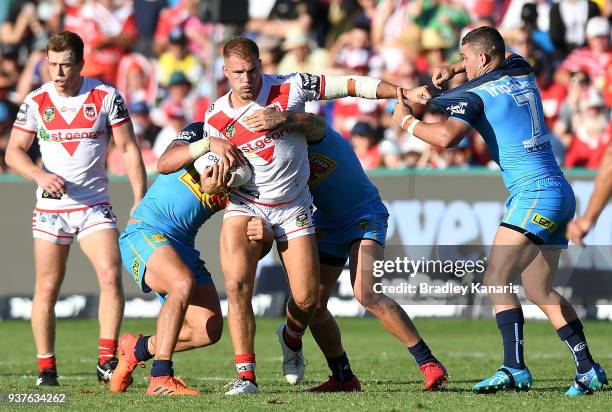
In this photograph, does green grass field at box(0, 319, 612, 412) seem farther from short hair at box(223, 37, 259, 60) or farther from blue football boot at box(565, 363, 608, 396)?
short hair at box(223, 37, 259, 60)

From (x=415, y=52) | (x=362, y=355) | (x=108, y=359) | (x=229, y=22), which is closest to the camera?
(x=108, y=359)

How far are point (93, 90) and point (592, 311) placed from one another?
752 centimetres

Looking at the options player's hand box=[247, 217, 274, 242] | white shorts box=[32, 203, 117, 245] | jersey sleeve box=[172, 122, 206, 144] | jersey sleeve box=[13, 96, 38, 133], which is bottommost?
white shorts box=[32, 203, 117, 245]

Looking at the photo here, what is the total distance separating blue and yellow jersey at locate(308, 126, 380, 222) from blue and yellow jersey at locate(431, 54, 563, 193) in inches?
40.2

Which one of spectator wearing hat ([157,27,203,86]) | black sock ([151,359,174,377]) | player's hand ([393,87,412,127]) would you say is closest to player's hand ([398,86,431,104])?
player's hand ([393,87,412,127])

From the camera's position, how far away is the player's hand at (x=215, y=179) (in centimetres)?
850

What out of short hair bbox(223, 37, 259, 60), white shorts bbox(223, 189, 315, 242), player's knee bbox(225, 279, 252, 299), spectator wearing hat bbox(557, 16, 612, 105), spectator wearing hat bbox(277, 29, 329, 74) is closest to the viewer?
short hair bbox(223, 37, 259, 60)

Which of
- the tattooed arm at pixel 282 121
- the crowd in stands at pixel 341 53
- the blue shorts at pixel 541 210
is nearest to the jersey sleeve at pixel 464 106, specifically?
the blue shorts at pixel 541 210

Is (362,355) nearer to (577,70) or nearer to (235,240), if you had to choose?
(235,240)

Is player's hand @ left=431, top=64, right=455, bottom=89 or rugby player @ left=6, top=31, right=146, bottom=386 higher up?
player's hand @ left=431, top=64, right=455, bottom=89

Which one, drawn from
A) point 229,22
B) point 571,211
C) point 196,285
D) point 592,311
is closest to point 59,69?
point 196,285

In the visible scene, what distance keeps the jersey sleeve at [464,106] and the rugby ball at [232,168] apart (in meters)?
1.45

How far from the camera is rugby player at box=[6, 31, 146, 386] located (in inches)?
409

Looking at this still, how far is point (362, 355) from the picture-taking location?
1272 cm
